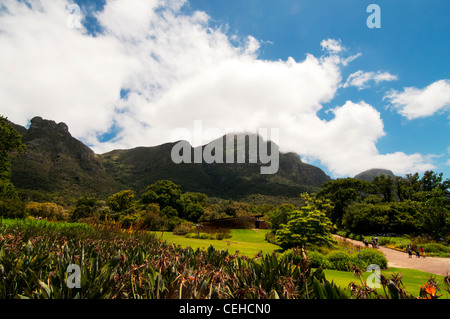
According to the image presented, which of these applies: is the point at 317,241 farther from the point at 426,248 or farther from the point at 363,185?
the point at 363,185

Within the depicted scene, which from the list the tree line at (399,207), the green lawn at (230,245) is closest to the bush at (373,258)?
the green lawn at (230,245)

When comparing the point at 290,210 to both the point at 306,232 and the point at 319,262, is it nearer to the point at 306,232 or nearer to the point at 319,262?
the point at 306,232

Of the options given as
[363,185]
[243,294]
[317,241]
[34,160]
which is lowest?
[317,241]

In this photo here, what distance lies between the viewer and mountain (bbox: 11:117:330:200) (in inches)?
2571

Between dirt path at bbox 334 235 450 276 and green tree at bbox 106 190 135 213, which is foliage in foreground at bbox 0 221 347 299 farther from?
green tree at bbox 106 190 135 213

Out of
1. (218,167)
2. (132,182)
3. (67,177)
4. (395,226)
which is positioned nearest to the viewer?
(395,226)

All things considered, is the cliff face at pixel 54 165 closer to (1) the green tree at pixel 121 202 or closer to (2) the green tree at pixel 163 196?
(1) the green tree at pixel 121 202

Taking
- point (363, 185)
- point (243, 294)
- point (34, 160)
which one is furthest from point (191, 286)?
point (34, 160)

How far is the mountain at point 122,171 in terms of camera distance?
6530cm

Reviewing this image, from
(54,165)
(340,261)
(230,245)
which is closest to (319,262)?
(340,261)

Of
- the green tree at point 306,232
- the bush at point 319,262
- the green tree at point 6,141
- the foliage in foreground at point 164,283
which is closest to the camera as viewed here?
the foliage in foreground at point 164,283

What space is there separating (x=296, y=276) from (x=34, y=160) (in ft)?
299

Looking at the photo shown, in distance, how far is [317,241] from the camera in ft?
47.7

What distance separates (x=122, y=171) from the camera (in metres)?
107
